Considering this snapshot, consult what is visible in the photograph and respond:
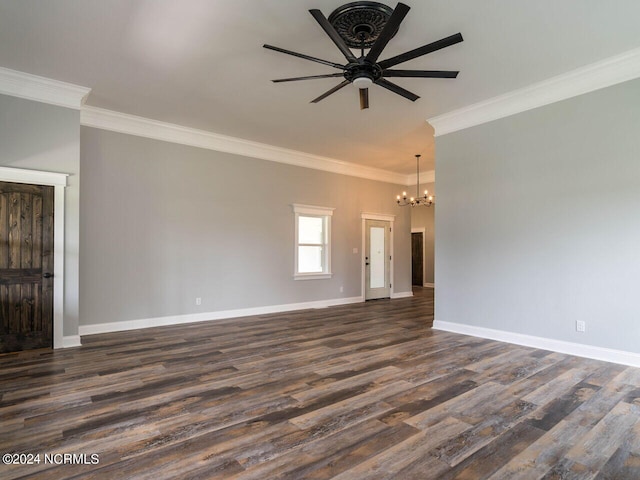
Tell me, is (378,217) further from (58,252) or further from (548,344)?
(58,252)

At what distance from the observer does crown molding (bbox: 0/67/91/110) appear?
4.13 m

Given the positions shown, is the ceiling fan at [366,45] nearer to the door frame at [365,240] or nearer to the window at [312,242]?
the window at [312,242]

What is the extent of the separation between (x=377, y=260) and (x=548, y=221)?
4.62 metres

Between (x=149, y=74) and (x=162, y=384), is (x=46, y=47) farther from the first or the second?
(x=162, y=384)

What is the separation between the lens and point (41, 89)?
4.32 m

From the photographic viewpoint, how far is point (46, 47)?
142 inches

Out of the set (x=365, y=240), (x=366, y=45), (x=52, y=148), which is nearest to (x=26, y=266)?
(x=52, y=148)

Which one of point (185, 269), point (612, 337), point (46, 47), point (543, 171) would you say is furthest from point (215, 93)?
point (612, 337)

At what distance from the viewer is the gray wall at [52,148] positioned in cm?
419

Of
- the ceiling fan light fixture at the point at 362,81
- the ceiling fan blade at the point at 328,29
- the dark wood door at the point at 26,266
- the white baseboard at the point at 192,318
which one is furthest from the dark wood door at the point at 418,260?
the dark wood door at the point at 26,266

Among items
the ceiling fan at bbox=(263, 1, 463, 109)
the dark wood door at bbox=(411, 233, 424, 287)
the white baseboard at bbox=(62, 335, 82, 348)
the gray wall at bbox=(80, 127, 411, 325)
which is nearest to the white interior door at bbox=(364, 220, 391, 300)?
the gray wall at bbox=(80, 127, 411, 325)

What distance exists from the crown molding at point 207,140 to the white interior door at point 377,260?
1228 mm

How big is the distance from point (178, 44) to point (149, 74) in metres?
0.84

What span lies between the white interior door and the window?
121 cm
